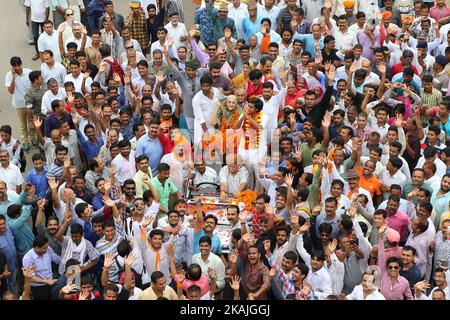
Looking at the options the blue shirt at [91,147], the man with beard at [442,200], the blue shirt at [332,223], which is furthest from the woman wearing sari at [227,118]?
the man with beard at [442,200]

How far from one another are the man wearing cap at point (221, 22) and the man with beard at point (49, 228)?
19.6 ft

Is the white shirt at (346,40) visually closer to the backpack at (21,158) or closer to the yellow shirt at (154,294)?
the backpack at (21,158)

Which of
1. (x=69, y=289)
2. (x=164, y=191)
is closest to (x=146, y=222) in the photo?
(x=164, y=191)

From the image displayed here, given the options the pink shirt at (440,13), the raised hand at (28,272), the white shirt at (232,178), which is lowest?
the raised hand at (28,272)

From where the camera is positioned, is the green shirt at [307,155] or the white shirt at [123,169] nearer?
the white shirt at [123,169]

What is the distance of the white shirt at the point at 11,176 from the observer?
17219mm

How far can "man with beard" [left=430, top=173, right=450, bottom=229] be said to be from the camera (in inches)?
648

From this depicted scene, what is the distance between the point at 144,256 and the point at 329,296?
2512 mm

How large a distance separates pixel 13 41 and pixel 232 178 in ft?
23.8

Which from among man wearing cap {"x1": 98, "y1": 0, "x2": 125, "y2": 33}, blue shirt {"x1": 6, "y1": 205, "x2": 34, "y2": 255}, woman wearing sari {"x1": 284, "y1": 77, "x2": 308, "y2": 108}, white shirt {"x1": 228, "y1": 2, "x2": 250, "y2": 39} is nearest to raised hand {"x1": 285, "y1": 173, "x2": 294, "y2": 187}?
woman wearing sari {"x1": 284, "y1": 77, "x2": 308, "y2": 108}

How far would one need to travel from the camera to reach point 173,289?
49.6ft

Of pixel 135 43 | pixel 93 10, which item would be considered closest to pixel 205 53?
pixel 135 43

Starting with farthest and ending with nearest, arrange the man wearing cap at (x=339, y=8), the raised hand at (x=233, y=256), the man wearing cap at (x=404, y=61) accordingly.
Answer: the man wearing cap at (x=339, y=8)
the man wearing cap at (x=404, y=61)
the raised hand at (x=233, y=256)

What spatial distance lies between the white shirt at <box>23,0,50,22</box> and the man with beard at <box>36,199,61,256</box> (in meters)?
6.17
